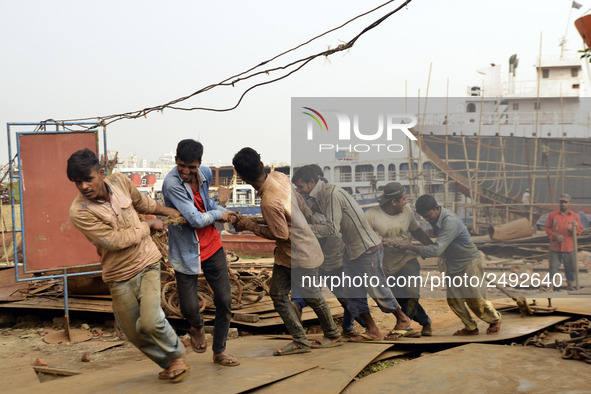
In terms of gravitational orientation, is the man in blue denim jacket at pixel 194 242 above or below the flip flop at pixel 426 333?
above

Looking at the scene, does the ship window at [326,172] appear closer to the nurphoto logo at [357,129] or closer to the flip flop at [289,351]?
the nurphoto logo at [357,129]

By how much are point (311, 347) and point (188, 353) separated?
1236 mm

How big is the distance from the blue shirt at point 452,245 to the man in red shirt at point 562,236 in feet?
→ 2.44

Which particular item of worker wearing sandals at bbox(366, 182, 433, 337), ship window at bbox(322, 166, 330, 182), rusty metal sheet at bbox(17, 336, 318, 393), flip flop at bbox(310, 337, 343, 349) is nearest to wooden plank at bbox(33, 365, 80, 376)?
rusty metal sheet at bbox(17, 336, 318, 393)

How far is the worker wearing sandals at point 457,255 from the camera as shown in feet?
19.1

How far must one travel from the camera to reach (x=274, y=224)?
5062 mm

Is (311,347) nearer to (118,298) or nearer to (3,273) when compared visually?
(118,298)

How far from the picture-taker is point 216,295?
492 cm

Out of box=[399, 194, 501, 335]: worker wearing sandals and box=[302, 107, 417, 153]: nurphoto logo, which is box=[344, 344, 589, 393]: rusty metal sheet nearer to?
box=[399, 194, 501, 335]: worker wearing sandals

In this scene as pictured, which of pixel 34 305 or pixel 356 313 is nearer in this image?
pixel 356 313

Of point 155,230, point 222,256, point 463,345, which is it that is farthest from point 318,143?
point 463,345

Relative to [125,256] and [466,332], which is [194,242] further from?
[466,332]

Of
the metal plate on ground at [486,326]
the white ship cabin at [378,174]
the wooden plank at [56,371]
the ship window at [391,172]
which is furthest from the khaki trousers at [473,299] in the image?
the wooden plank at [56,371]

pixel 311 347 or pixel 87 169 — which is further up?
pixel 87 169
